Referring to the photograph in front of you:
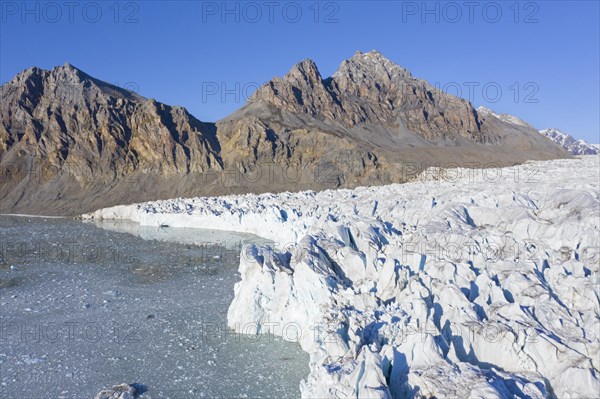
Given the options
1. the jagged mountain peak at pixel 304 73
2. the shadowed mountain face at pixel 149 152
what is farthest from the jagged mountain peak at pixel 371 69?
the shadowed mountain face at pixel 149 152

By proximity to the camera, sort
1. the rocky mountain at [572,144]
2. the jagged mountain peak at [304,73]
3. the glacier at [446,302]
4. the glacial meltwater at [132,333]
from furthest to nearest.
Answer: the rocky mountain at [572,144] → the jagged mountain peak at [304,73] → the glacial meltwater at [132,333] → the glacier at [446,302]

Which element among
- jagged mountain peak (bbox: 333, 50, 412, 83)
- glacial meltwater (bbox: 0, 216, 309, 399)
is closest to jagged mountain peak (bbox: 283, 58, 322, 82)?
jagged mountain peak (bbox: 333, 50, 412, 83)

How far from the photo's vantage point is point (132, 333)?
8992mm

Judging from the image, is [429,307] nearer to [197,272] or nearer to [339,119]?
[197,272]

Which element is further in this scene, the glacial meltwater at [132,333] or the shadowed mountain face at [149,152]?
the shadowed mountain face at [149,152]

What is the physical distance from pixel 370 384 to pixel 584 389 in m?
2.59

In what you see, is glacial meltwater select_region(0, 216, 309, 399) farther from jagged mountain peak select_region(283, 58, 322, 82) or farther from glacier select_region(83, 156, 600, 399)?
jagged mountain peak select_region(283, 58, 322, 82)

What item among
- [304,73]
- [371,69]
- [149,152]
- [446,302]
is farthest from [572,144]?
[446,302]

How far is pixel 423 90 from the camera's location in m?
72.2

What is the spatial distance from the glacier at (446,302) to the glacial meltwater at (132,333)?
76 centimetres

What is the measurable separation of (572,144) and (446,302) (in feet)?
547

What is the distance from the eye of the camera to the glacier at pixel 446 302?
574 centimetres

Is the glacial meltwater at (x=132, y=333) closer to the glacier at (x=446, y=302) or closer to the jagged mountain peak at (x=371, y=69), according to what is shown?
the glacier at (x=446, y=302)

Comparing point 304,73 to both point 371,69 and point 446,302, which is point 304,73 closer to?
point 371,69
